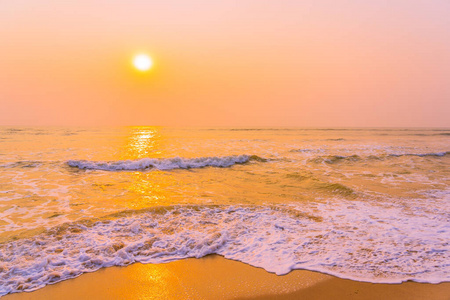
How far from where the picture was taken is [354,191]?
364 inches

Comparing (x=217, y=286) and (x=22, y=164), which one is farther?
(x=22, y=164)

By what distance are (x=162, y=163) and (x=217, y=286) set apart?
38.5 ft

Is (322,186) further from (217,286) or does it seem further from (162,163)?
(162,163)

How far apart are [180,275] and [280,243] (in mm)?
2033

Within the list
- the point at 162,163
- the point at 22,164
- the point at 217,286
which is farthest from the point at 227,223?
the point at 22,164

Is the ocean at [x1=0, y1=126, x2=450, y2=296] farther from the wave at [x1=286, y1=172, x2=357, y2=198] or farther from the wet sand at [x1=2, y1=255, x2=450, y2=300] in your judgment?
the wet sand at [x1=2, y1=255, x2=450, y2=300]

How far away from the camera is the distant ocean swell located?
4082 millimetres

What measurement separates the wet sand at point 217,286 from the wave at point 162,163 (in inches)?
416

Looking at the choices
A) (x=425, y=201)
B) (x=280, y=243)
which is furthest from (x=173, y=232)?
(x=425, y=201)

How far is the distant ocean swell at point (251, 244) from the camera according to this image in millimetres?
4082

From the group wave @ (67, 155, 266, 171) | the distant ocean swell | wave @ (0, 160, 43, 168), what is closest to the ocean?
the distant ocean swell

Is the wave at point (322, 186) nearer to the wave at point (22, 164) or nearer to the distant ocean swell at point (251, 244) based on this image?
the distant ocean swell at point (251, 244)

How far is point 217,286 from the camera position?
12.3ft

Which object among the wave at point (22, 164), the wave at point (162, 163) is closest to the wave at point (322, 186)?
the wave at point (162, 163)
